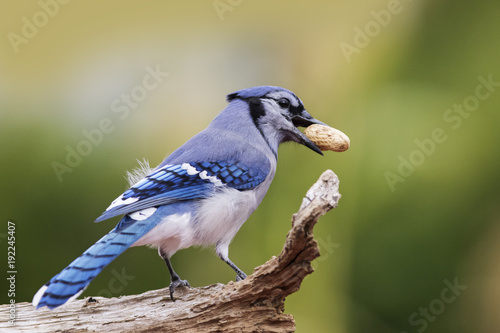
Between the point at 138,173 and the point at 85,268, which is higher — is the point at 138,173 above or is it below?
above

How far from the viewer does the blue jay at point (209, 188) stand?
1734 mm

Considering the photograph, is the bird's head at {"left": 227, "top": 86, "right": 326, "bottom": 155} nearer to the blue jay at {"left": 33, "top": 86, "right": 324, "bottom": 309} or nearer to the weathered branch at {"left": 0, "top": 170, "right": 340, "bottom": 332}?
the blue jay at {"left": 33, "top": 86, "right": 324, "bottom": 309}

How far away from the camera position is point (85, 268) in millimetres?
1571

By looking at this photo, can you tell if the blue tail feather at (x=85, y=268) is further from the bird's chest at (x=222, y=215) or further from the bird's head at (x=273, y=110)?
the bird's head at (x=273, y=110)

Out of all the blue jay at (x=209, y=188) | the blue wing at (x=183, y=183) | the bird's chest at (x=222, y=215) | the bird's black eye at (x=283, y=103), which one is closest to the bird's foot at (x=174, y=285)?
the blue jay at (x=209, y=188)

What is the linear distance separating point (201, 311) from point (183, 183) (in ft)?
1.38

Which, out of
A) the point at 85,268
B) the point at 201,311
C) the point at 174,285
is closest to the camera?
the point at 85,268

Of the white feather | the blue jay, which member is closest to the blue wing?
the blue jay

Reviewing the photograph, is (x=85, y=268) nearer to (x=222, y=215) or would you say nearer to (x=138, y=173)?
(x=222, y=215)

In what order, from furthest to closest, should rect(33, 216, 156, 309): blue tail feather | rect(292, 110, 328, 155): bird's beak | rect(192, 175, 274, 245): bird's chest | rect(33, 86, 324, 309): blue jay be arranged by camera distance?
rect(292, 110, 328, 155): bird's beak < rect(192, 175, 274, 245): bird's chest < rect(33, 86, 324, 309): blue jay < rect(33, 216, 156, 309): blue tail feather

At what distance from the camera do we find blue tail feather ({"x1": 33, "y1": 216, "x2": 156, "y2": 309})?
150 cm

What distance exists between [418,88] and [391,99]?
0.23 meters

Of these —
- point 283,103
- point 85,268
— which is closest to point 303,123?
point 283,103

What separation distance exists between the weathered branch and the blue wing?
1.10ft
